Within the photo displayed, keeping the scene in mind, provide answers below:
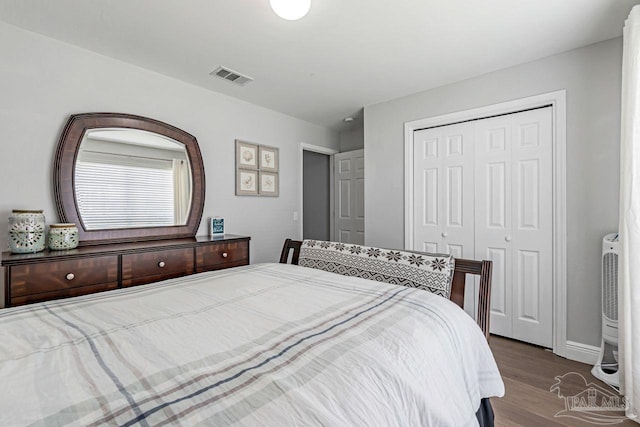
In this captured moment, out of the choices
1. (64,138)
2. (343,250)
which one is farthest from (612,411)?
(64,138)

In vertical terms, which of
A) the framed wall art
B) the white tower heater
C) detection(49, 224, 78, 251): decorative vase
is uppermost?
the framed wall art

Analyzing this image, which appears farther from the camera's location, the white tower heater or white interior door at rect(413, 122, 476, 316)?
white interior door at rect(413, 122, 476, 316)

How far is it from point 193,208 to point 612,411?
3.51 metres

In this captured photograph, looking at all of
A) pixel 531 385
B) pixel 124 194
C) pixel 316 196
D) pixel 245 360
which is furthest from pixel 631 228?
pixel 316 196

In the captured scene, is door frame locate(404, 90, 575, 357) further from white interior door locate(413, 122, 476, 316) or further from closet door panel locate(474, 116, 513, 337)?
white interior door locate(413, 122, 476, 316)

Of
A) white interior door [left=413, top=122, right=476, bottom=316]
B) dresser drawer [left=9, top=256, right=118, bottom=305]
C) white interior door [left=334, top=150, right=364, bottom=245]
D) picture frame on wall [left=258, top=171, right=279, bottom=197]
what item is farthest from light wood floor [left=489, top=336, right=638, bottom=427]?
picture frame on wall [left=258, top=171, right=279, bottom=197]

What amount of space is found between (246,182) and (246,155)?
320mm

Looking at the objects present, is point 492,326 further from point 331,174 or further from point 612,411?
point 331,174

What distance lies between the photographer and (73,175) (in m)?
2.30

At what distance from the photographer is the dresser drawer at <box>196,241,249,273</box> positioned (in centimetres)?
262

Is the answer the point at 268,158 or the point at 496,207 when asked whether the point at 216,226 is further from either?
the point at 496,207

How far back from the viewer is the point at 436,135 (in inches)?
127

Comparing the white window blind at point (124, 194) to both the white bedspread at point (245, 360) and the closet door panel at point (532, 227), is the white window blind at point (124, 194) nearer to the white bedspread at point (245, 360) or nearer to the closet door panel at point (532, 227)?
the white bedspread at point (245, 360)

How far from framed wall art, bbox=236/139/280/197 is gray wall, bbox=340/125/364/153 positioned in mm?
1378
